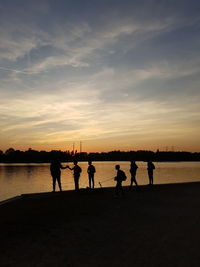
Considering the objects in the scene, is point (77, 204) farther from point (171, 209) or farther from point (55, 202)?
point (171, 209)

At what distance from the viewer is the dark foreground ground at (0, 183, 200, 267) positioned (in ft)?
18.5

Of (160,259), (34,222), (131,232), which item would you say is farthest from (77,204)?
(160,259)

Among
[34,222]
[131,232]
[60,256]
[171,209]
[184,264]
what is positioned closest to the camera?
[184,264]

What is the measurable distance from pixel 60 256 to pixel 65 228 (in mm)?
2269

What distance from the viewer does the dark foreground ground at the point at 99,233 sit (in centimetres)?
564

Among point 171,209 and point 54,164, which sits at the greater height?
point 54,164

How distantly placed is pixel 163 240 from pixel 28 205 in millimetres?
6666

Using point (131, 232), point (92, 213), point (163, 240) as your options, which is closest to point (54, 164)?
point (92, 213)

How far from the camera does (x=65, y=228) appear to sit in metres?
8.03

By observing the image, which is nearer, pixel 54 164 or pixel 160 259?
pixel 160 259

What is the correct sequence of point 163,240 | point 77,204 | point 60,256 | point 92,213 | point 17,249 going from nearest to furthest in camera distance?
1. point 60,256
2. point 17,249
3. point 163,240
4. point 92,213
5. point 77,204

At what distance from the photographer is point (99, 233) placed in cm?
758

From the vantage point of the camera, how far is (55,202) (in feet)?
40.8

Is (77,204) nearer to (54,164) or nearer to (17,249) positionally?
(54,164)
